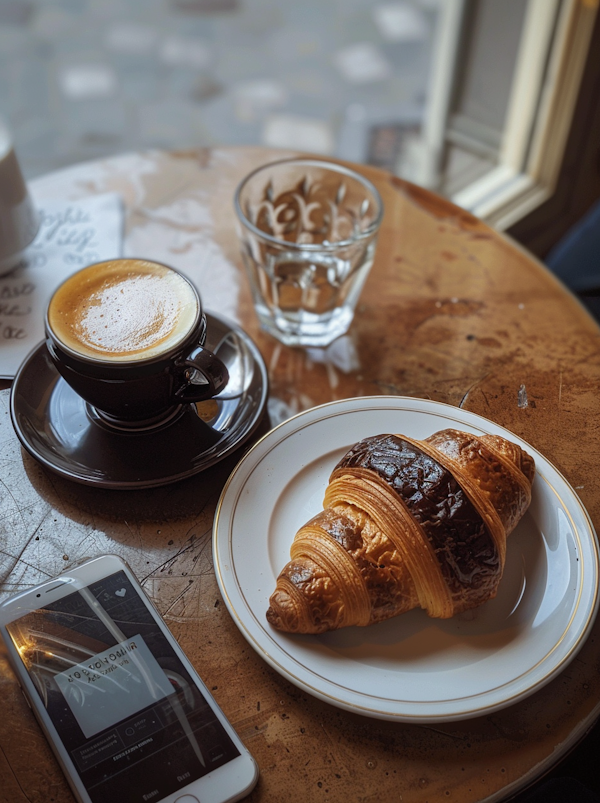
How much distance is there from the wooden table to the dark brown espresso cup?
0.09m

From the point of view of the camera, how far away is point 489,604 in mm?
630

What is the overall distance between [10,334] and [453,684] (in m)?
0.64

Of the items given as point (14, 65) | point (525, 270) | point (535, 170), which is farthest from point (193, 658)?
point (14, 65)

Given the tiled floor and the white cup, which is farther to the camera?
the tiled floor

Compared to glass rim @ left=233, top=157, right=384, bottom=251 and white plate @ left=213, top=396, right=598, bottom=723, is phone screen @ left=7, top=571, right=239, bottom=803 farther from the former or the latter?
glass rim @ left=233, top=157, right=384, bottom=251

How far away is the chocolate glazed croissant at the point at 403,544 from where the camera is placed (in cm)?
58

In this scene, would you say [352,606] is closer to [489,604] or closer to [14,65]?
[489,604]

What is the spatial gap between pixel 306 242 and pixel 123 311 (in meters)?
0.35

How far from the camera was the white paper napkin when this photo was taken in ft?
2.83

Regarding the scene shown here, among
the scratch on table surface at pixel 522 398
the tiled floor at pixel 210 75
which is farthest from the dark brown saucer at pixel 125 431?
the tiled floor at pixel 210 75

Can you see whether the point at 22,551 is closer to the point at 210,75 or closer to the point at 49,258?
the point at 49,258

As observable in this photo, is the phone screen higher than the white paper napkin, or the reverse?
the white paper napkin

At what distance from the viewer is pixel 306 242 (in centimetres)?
98

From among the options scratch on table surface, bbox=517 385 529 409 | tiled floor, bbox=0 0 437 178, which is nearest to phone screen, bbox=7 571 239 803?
scratch on table surface, bbox=517 385 529 409
